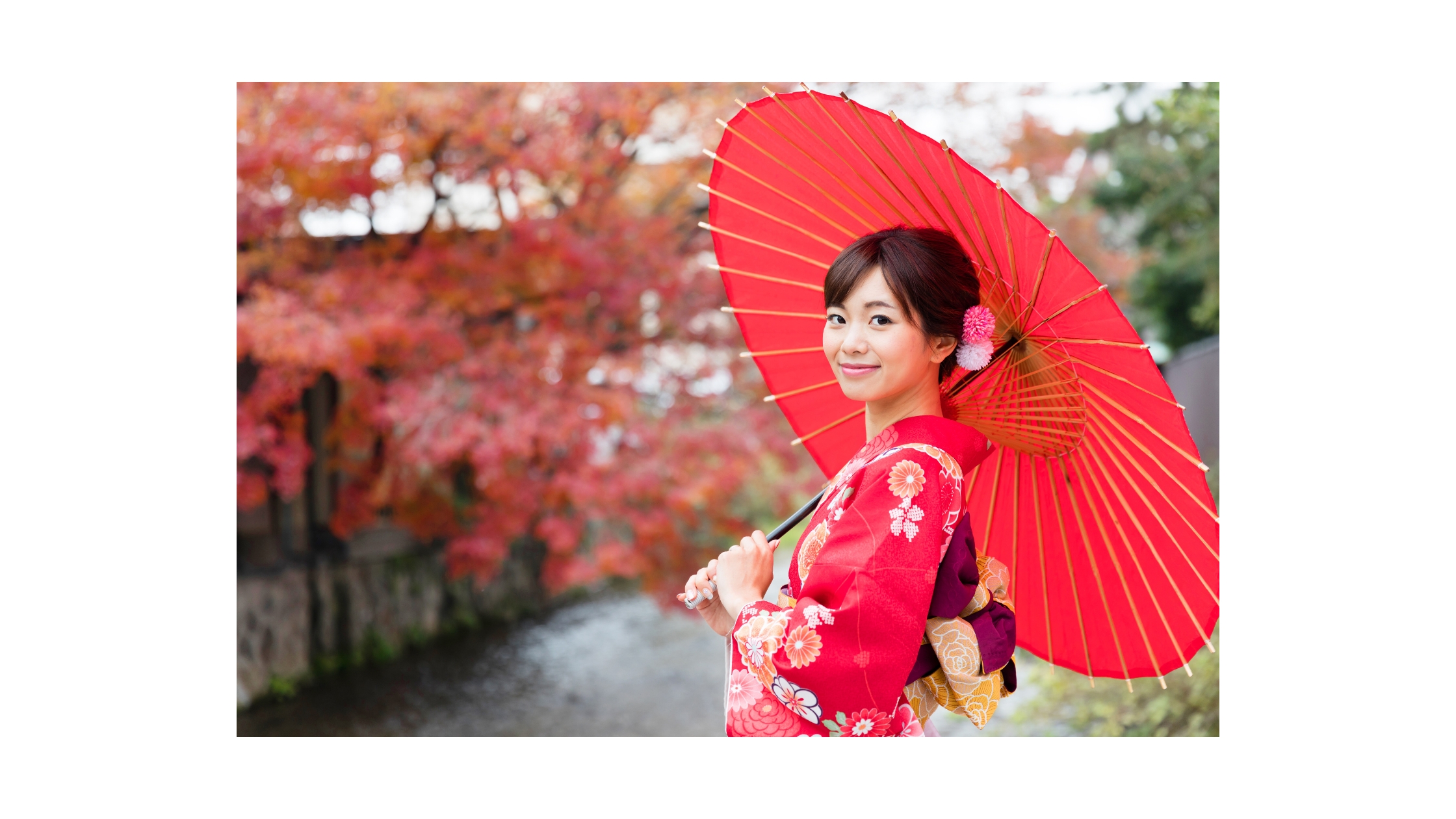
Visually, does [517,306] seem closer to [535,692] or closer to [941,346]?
[535,692]

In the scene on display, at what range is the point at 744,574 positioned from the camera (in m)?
1.55

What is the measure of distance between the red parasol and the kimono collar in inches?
6.6

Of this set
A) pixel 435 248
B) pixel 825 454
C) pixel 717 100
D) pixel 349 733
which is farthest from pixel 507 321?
pixel 825 454

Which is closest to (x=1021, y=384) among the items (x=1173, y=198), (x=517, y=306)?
(x=517, y=306)

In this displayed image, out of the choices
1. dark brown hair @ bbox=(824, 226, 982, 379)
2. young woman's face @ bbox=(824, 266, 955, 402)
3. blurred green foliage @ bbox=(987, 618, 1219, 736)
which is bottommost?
blurred green foliage @ bbox=(987, 618, 1219, 736)

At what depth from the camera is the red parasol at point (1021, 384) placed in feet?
4.98

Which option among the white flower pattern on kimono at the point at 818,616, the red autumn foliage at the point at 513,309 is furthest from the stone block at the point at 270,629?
the white flower pattern on kimono at the point at 818,616

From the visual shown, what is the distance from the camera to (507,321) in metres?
5.53

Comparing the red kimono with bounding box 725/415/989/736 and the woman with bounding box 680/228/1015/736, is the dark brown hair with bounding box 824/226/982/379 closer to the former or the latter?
the woman with bounding box 680/228/1015/736

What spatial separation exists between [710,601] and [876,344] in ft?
1.83

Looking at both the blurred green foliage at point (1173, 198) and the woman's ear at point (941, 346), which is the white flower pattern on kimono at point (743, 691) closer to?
the woman's ear at point (941, 346)

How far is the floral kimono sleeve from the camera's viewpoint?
134 cm

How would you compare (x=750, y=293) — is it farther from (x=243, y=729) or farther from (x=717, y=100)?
(x=243, y=729)

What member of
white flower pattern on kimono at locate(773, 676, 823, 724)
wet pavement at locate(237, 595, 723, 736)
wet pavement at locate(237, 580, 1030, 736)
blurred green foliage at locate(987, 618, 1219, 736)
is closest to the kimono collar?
white flower pattern on kimono at locate(773, 676, 823, 724)
